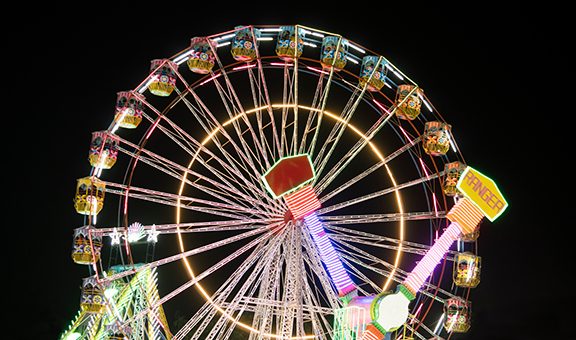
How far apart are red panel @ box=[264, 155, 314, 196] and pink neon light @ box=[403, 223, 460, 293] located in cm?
366

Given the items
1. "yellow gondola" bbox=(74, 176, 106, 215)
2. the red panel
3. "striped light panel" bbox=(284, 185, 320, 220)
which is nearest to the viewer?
the red panel

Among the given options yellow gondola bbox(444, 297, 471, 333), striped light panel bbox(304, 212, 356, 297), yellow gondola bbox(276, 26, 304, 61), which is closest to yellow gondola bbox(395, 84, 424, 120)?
yellow gondola bbox(276, 26, 304, 61)

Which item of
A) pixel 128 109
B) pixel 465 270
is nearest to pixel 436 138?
pixel 465 270

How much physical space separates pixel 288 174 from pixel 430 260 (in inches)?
174

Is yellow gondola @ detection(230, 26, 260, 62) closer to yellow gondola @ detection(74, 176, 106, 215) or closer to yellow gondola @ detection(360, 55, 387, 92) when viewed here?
yellow gondola @ detection(360, 55, 387, 92)

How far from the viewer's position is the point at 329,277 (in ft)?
72.3

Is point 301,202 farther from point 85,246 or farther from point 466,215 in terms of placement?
point 85,246

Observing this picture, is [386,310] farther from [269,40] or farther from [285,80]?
[269,40]

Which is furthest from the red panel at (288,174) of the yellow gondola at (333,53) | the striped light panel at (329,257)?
the yellow gondola at (333,53)

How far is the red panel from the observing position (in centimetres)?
2105

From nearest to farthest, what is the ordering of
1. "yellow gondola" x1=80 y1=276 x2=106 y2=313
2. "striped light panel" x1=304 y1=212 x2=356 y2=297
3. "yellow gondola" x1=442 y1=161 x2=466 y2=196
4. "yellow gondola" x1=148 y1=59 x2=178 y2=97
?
1. "striped light panel" x1=304 y1=212 x2=356 y2=297
2. "yellow gondola" x1=80 y1=276 x2=106 y2=313
3. "yellow gondola" x1=148 y1=59 x2=178 y2=97
4. "yellow gondola" x1=442 y1=161 x2=466 y2=196

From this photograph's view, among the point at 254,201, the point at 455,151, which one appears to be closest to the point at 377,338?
the point at 254,201

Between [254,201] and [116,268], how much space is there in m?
7.13

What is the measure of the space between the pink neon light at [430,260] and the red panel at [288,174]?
3.66 meters
